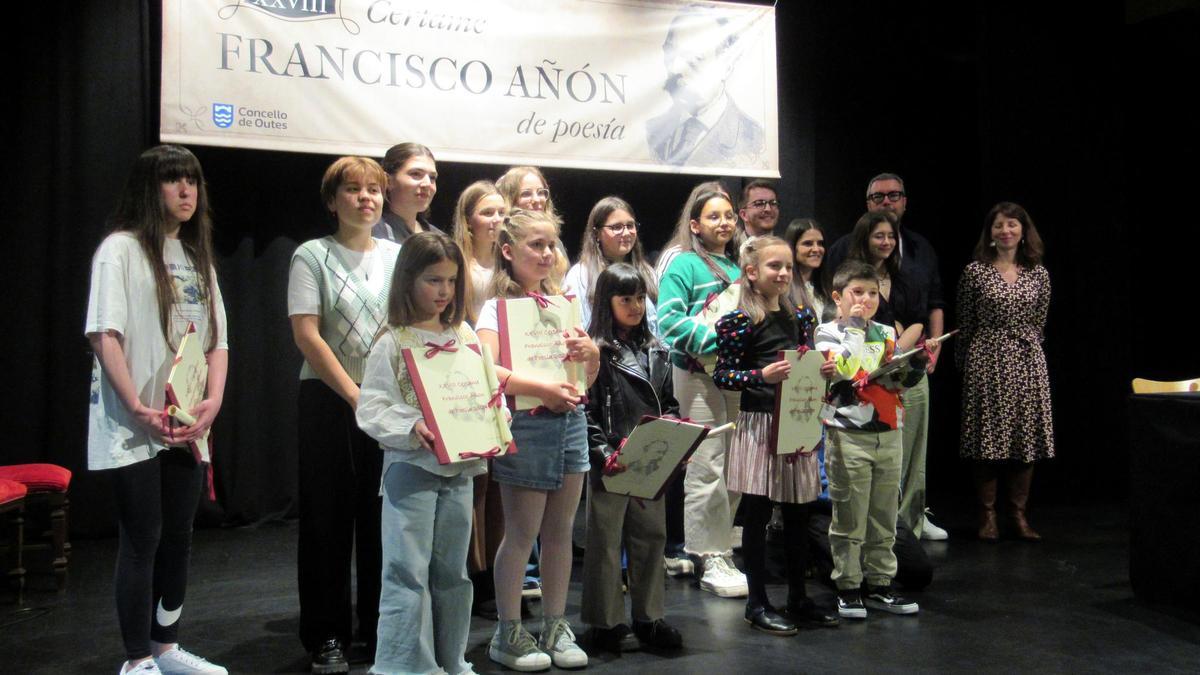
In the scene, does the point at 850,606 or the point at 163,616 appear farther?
the point at 850,606

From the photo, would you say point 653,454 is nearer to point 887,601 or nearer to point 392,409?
point 392,409

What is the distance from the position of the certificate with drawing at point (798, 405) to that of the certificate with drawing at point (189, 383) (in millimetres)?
1602

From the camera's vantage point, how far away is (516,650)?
2826mm

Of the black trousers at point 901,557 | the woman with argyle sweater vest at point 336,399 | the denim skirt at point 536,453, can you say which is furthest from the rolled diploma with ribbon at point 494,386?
the black trousers at point 901,557

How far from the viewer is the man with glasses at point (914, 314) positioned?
4.40 m

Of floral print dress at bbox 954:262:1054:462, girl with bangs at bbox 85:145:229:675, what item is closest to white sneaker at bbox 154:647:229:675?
girl with bangs at bbox 85:145:229:675

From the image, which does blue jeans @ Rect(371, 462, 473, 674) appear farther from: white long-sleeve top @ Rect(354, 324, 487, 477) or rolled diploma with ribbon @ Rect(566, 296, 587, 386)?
rolled diploma with ribbon @ Rect(566, 296, 587, 386)

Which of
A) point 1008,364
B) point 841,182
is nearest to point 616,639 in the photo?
point 1008,364

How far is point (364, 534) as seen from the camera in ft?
9.26

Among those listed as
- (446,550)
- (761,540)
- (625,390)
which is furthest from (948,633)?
(446,550)

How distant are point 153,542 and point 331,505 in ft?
1.43

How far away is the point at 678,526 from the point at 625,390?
4.71ft

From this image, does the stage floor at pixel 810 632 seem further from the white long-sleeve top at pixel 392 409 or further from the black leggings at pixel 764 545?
the white long-sleeve top at pixel 392 409

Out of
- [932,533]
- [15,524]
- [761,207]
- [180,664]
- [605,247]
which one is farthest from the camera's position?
[932,533]
